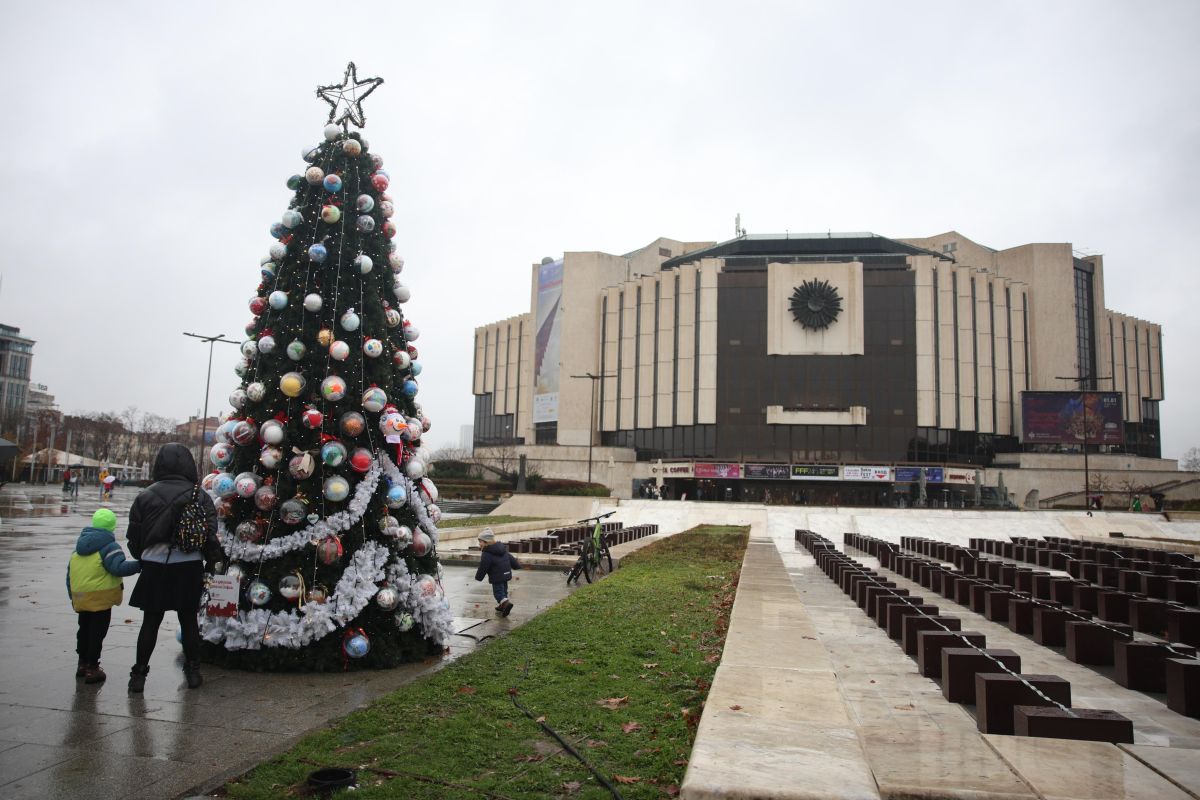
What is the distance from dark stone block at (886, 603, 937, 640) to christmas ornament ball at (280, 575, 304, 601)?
7009mm

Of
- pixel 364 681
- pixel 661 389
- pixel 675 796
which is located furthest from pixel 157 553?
pixel 661 389

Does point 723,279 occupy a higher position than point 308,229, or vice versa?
point 723,279

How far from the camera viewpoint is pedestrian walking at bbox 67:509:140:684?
655cm

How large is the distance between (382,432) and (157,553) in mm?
2374

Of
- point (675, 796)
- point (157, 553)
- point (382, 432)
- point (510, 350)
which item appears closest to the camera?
point (675, 796)

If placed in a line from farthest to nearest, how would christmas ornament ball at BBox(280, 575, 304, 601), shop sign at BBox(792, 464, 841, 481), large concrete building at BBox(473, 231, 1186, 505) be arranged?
1. large concrete building at BBox(473, 231, 1186, 505)
2. shop sign at BBox(792, 464, 841, 481)
3. christmas ornament ball at BBox(280, 575, 304, 601)

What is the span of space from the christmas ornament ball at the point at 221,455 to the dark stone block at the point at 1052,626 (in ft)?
33.7

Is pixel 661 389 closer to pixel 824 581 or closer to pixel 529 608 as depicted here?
pixel 824 581

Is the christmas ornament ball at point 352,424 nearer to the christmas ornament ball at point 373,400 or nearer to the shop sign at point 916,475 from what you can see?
the christmas ornament ball at point 373,400

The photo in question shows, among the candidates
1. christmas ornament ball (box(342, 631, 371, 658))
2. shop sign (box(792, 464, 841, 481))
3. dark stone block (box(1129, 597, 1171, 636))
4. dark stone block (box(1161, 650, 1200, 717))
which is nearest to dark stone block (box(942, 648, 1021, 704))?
dark stone block (box(1161, 650, 1200, 717))

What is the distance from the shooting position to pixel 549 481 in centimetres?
6188

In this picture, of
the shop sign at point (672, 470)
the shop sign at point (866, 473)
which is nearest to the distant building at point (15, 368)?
the shop sign at point (672, 470)

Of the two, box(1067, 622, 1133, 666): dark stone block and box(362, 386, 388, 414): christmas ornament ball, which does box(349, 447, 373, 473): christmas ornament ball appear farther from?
box(1067, 622, 1133, 666): dark stone block

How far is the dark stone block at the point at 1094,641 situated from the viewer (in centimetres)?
873
